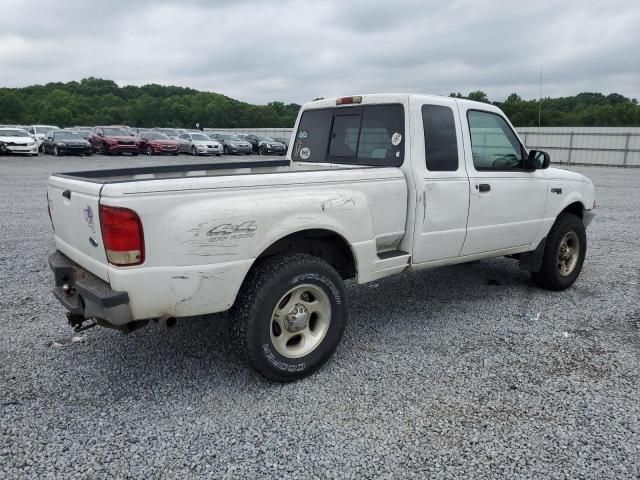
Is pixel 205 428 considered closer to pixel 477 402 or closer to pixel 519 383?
pixel 477 402

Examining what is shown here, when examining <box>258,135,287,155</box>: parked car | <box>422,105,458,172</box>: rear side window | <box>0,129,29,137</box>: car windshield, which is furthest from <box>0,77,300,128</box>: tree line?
<box>422,105,458,172</box>: rear side window

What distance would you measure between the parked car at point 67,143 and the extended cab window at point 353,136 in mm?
24651

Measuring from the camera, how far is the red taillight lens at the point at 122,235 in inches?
109

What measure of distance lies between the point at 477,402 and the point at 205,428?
5.54ft

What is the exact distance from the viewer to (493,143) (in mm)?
4789

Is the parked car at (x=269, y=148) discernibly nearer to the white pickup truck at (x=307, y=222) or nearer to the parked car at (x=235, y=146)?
the parked car at (x=235, y=146)

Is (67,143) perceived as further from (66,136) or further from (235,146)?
(235,146)

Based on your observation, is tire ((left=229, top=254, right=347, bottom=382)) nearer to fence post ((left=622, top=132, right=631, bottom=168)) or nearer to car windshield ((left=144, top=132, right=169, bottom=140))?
car windshield ((left=144, top=132, right=169, bottom=140))

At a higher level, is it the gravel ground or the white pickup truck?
the white pickup truck

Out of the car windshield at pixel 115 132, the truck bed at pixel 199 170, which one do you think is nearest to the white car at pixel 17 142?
the car windshield at pixel 115 132

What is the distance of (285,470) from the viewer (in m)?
2.58

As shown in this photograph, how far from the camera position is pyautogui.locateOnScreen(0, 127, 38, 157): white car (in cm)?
2486

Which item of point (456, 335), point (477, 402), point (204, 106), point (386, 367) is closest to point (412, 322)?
point (456, 335)

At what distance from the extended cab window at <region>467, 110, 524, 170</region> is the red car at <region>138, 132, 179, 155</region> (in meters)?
27.2
